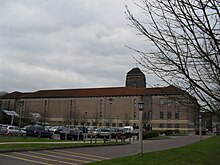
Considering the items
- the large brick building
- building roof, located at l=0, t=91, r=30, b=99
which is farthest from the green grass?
building roof, located at l=0, t=91, r=30, b=99

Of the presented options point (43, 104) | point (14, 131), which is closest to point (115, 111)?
point (43, 104)

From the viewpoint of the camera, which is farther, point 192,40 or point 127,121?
point 127,121

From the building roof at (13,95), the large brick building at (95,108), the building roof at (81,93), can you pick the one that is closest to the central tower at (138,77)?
the large brick building at (95,108)

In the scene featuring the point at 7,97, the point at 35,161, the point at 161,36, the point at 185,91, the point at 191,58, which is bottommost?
the point at 35,161

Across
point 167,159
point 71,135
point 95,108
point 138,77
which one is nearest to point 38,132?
point 71,135

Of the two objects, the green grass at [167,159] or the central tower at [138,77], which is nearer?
the central tower at [138,77]

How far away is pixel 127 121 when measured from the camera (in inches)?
4316

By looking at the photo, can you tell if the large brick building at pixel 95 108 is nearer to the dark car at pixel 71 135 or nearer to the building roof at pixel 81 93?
the building roof at pixel 81 93

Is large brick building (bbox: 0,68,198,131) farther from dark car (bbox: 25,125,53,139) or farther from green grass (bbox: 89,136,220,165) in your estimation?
green grass (bbox: 89,136,220,165)

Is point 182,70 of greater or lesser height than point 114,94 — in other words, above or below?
below

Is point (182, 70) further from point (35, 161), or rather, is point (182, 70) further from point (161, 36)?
point (35, 161)

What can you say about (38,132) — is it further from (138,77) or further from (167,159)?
(138,77)

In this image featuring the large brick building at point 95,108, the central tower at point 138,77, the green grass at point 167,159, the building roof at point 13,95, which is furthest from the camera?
the building roof at point 13,95

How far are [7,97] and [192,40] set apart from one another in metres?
139
